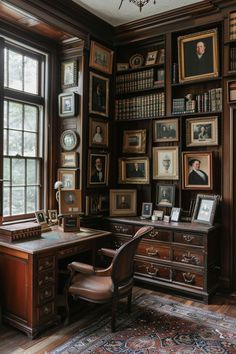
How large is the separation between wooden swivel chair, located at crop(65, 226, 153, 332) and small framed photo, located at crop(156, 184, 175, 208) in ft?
3.93

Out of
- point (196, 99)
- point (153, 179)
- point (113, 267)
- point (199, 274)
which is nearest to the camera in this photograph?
point (113, 267)

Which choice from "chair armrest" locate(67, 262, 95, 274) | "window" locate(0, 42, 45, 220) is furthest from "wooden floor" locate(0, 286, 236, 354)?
"window" locate(0, 42, 45, 220)

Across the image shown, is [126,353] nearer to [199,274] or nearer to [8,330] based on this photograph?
[8,330]

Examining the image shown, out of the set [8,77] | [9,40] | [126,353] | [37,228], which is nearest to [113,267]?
[126,353]

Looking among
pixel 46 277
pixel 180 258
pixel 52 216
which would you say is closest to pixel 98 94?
pixel 52 216

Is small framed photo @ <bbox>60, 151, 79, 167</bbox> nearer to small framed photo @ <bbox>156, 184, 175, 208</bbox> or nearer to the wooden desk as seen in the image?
small framed photo @ <bbox>156, 184, 175, 208</bbox>

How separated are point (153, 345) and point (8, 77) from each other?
3.14 meters

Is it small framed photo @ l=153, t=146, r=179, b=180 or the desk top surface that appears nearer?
the desk top surface

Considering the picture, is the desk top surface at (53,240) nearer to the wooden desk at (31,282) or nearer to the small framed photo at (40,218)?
the wooden desk at (31,282)

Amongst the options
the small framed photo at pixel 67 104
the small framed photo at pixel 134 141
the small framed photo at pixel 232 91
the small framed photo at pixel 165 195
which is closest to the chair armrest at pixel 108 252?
the small framed photo at pixel 165 195

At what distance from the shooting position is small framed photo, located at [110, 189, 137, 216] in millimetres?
4145

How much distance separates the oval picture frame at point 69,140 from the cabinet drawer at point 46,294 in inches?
72.0

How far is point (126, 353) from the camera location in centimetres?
239

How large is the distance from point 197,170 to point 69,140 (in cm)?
166
